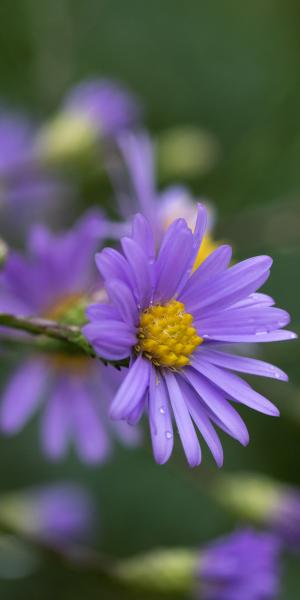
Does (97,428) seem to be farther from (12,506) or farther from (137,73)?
(137,73)

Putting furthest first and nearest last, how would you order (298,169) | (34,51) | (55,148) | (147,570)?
(298,169) < (34,51) < (55,148) < (147,570)

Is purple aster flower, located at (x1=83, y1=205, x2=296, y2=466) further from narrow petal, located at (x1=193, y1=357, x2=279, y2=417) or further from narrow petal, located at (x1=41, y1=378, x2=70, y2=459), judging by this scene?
narrow petal, located at (x1=41, y1=378, x2=70, y2=459)

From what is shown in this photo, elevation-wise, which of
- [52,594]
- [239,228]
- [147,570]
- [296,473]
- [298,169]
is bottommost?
[147,570]

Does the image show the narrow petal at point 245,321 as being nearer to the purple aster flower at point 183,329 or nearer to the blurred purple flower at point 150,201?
the purple aster flower at point 183,329

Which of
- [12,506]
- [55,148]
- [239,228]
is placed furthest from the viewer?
[239,228]

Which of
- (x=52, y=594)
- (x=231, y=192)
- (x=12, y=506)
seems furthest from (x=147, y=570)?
(x=231, y=192)

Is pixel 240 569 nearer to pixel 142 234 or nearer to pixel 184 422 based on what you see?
pixel 184 422

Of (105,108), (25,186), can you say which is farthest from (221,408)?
(105,108)
